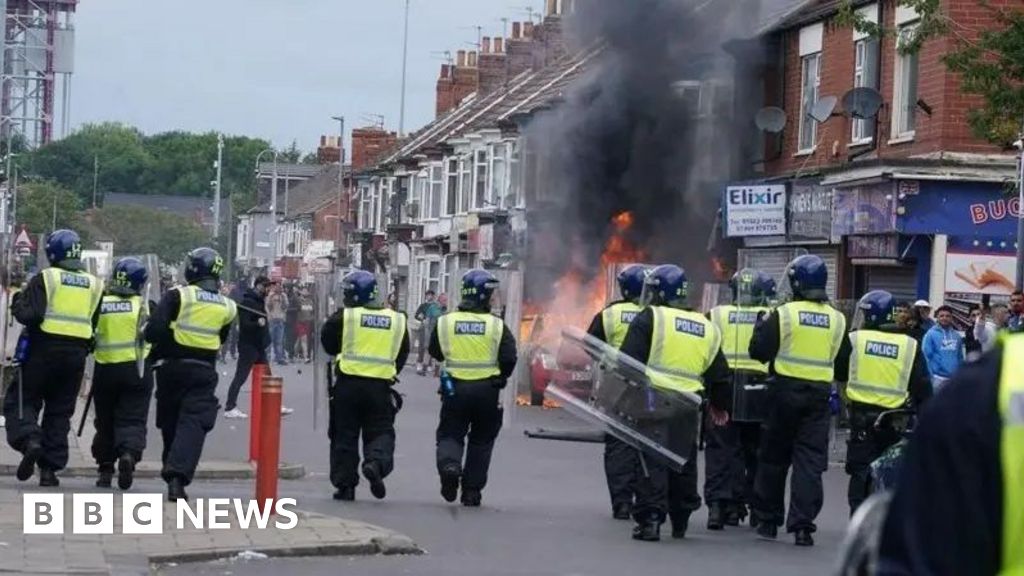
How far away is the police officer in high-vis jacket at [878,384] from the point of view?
12.4 meters

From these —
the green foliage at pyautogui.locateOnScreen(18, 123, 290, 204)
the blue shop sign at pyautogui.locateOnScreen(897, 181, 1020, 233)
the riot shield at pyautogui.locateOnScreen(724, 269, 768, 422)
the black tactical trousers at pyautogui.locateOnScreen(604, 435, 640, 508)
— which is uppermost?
the green foliage at pyautogui.locateOnScreen(18, 123, 290, 204)

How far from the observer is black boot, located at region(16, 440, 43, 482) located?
1355 centimetres

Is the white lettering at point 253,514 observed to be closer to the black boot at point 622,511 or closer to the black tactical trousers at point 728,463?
the black boot at point 622,511

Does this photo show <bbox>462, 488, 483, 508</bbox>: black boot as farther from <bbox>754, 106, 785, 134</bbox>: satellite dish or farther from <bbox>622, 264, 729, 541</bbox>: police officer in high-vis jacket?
<bbox>754, 106, 785, 134</bbox>: satellite dish

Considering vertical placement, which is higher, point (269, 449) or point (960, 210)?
point (960, 210)

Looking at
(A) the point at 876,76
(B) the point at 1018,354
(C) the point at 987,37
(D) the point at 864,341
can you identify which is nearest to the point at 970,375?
(B) the point at 1018,354

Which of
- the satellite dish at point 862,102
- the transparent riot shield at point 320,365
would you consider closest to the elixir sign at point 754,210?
the satellite dish at point 862,102

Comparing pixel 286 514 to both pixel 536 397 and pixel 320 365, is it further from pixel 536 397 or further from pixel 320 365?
pixel 536 397

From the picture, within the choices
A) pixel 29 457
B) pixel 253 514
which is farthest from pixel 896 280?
pixel 253 514

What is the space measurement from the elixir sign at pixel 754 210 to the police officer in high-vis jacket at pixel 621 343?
17011 mm

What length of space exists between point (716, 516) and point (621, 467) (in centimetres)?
99

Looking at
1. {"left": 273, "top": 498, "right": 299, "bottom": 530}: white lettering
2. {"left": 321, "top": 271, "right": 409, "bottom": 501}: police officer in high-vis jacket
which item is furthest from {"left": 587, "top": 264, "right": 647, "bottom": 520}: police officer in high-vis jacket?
{"left": 273, "top": 498, "right": 299, "bottom": 530}: white lettering

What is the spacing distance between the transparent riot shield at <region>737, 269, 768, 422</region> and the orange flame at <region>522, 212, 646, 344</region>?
16.4 metres

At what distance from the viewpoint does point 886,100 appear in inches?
1101
